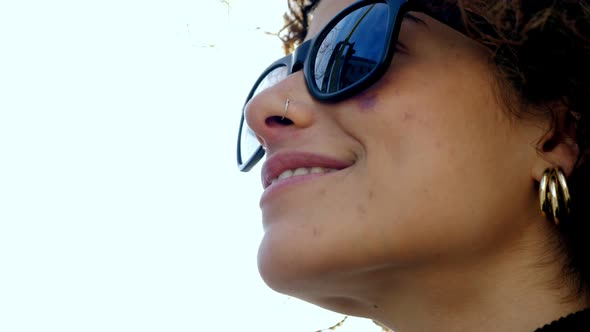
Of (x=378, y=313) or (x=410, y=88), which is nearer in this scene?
(x=410, y=88)

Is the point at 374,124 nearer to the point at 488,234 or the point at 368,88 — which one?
the point at 368,88

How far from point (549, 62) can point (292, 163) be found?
70cm

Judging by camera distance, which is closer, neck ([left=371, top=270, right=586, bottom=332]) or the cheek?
neck ([left=371, top=270, right=586, bottom=332])

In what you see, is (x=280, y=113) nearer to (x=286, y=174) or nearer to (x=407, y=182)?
(x=286, y=174)

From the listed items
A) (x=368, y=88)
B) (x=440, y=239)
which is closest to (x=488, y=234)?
(x=440, y=239)

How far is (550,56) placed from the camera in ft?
5.77

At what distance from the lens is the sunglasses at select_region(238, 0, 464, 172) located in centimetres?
177

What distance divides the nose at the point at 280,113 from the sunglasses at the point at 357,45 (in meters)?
0.04

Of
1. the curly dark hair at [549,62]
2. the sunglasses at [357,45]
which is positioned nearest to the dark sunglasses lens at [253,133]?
the sunglasses at [357,45]

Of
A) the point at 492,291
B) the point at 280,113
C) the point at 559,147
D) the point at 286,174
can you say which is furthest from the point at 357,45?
the point at 492,291

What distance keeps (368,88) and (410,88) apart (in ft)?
0.35

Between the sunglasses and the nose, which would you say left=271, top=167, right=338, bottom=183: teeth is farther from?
the sunglasses

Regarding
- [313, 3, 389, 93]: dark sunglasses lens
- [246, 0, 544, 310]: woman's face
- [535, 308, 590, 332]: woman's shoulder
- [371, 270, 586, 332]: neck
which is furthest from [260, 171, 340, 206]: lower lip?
[535, 308, 590, 332]: woman's shoulder

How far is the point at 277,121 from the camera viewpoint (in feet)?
6.29
